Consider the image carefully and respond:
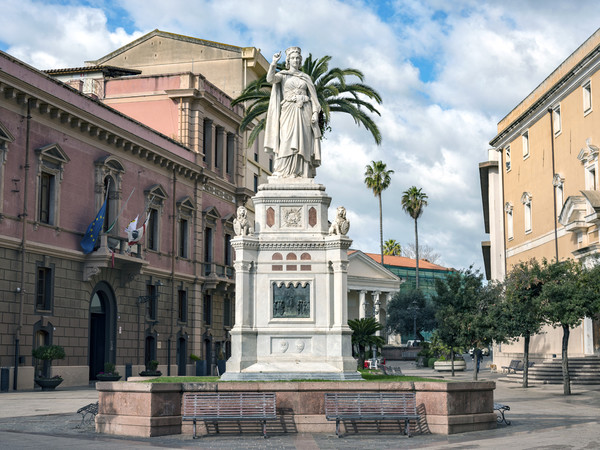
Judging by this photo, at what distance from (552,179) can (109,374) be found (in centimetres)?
2348

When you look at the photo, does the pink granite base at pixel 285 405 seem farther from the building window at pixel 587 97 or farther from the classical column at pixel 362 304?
the classical column at pixel 362 304

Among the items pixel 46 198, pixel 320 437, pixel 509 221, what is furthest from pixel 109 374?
pixel 509 221

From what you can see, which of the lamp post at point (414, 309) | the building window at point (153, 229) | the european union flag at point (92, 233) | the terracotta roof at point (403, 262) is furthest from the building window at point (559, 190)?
the terracotta roof at point (403, 262)

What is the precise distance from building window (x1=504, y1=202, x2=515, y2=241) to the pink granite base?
34897 mm

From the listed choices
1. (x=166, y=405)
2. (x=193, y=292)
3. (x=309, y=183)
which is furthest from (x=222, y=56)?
(x=166, y=405)

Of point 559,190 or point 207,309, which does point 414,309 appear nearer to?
point 207,309

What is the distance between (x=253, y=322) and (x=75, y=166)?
21.4 m

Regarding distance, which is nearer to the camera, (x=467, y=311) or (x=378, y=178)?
(x=467, y=311)

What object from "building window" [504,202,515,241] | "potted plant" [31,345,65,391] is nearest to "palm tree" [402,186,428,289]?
"building window" [504,202,515,241]

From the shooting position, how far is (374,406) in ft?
47.0

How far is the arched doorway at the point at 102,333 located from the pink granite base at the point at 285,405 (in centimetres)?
2280

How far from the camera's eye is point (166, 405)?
14289 millimetres

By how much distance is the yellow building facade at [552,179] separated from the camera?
3525 centimetres

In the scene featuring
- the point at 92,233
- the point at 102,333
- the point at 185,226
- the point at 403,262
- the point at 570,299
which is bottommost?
the point at 102,333
